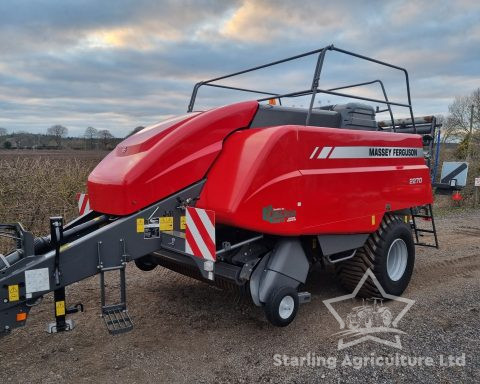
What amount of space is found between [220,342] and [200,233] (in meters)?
1.05

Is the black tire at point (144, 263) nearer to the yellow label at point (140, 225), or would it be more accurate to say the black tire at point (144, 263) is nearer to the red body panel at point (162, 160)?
the red body panel at point (162, 160)

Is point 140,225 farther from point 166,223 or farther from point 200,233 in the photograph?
point 200,233

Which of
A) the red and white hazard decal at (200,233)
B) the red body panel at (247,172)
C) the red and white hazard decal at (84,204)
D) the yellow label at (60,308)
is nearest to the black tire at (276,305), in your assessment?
the red body panel at (247,172)

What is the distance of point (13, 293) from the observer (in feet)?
9.66

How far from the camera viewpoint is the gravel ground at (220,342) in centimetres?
329

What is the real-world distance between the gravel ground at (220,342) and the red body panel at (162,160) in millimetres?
1191

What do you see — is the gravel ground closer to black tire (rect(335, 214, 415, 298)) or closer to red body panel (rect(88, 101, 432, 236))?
black tire (rect(335, 214, 415, 298))

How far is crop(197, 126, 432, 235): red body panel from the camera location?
3537 millimetres

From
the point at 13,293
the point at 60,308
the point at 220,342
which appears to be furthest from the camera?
the point at 220,342

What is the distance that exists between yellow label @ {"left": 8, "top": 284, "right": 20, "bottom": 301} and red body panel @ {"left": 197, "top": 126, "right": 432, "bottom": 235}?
151 centimetres

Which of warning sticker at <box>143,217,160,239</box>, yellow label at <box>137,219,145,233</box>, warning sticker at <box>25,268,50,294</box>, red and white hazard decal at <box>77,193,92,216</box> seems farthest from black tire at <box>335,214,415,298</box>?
warning sticker at <box>25,268,50,294</box>

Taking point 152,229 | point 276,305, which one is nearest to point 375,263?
point 276,305

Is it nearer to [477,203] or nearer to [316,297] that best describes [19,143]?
[316,297]

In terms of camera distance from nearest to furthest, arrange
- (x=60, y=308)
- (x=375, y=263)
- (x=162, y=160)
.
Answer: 1. (x=60, y=308)
2. (x=162, y=160)
3. (x=375, y=263)
